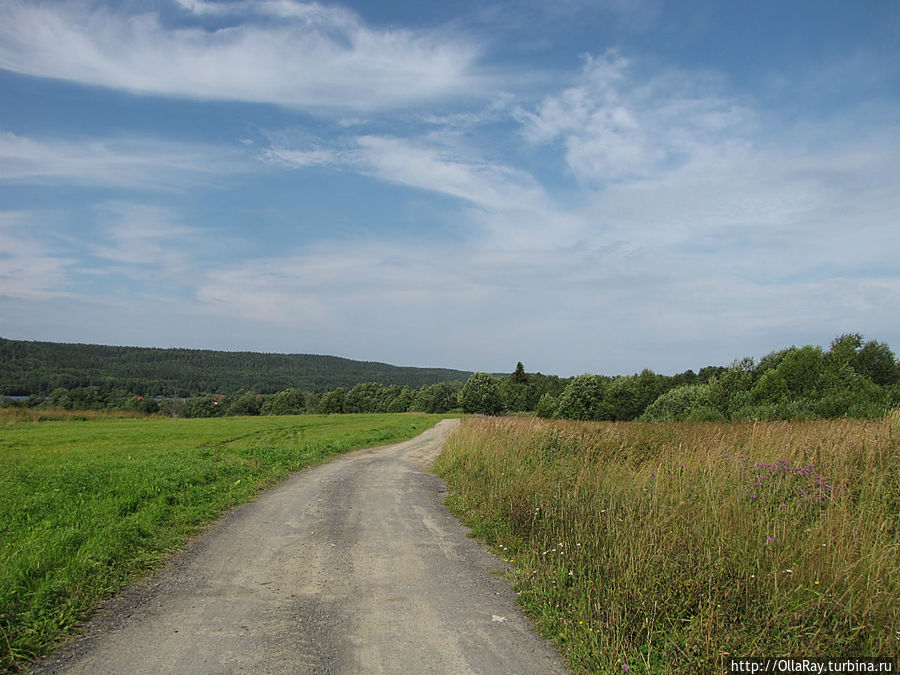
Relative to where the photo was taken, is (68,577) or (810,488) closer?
(68,577)

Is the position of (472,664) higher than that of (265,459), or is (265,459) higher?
(472,664)

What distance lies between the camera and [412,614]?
5.01m

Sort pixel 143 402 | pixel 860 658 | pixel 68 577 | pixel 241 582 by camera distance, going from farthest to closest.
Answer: pixel 143 402
pixel 241 582
pixel 68 577
pixel 860 658

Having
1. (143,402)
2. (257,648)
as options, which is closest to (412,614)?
(257,648)

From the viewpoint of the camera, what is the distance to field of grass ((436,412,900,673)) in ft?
13.2

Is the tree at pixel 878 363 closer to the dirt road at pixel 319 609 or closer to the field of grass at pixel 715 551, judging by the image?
the field of grass at pixel 715 551

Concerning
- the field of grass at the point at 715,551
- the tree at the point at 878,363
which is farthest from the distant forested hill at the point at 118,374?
the tree at the point at 878,363

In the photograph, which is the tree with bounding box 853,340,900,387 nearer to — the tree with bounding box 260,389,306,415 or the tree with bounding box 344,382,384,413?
the tree with bounding box 344,382,384,413

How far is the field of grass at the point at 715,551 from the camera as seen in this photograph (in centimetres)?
402

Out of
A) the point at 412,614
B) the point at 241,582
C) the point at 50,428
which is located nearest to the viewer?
the point at 412,614

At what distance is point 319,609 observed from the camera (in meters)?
5.11

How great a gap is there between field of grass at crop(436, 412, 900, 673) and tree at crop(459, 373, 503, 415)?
5962 centimetres

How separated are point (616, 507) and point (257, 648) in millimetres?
4810

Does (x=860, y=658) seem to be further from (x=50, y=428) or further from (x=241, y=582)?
Result: (x=50, y=428)
